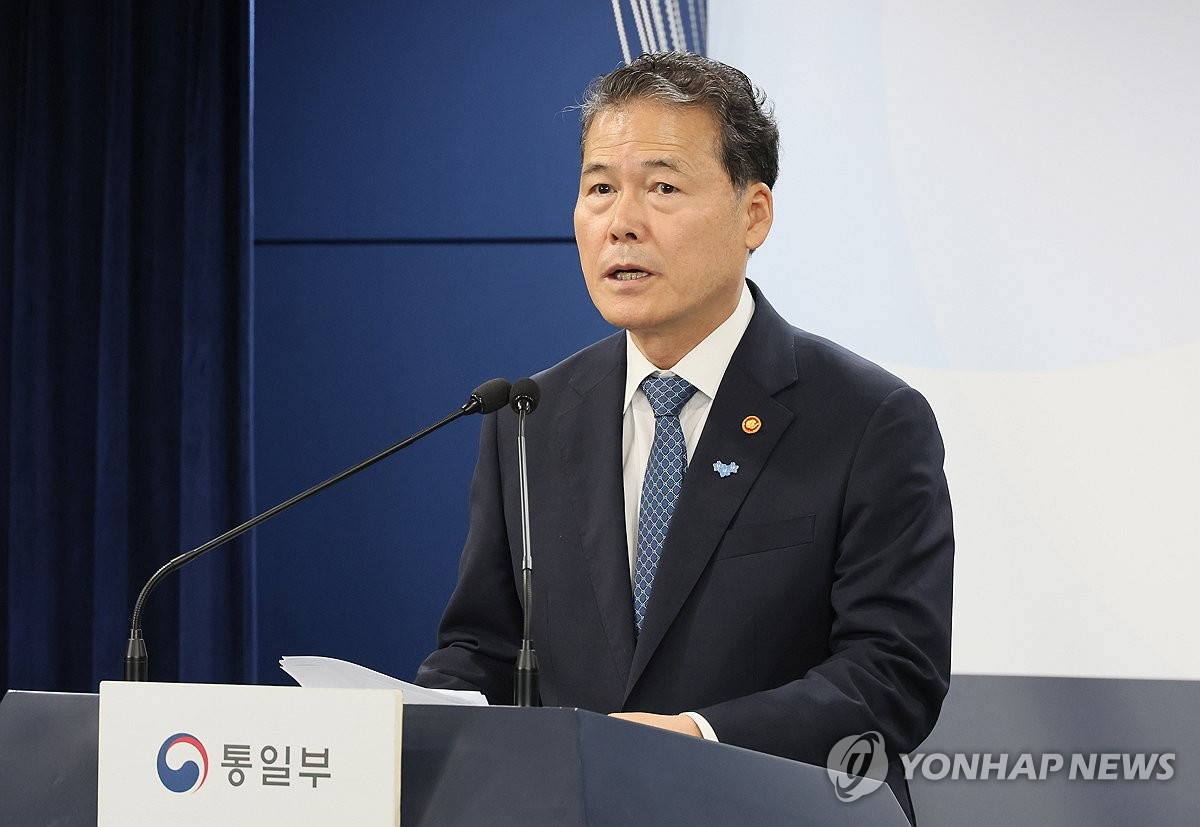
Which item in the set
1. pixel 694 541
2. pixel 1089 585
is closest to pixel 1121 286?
pixel 1089 585

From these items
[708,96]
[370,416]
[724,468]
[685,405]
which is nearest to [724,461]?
[724,468]

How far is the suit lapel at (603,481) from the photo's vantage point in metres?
1.71

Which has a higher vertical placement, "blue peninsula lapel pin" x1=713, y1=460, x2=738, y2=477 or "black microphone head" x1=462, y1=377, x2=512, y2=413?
"black microphone head" x1=462, y1=377, x2=512, y2=413

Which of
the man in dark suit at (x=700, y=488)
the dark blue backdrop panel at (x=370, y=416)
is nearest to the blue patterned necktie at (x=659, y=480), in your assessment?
the man in dark suit at (x=700, y=488)

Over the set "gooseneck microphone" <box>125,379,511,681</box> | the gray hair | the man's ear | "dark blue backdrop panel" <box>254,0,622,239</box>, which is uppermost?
"dark blue backdrop panel" <box>254,0,622,239</box>

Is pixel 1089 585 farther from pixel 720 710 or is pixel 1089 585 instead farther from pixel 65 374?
pixel 65 374

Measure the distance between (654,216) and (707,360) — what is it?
220 millimetres

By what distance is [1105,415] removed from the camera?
2.49 meters

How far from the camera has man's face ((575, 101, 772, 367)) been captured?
1.75 meters

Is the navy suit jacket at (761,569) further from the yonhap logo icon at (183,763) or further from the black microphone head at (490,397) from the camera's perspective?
the yonhap logo icon at (183,763)

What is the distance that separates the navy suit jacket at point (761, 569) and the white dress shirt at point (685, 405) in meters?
0.02

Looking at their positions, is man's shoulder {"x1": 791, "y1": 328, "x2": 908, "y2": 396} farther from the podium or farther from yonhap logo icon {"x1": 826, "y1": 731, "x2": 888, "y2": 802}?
the podium

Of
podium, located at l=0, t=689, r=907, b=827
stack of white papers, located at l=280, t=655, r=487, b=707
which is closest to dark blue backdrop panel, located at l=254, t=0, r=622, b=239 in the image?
stack of white papers, located at l=280, t=655, r=487, b=707

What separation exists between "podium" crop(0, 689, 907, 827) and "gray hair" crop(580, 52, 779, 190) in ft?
3.24
